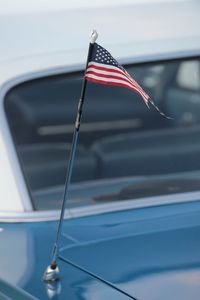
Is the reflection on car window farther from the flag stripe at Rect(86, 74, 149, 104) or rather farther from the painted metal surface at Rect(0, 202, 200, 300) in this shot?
the flag stripe at Rect(86, 74, 149, 104)

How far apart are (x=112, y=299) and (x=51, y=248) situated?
1.32ft

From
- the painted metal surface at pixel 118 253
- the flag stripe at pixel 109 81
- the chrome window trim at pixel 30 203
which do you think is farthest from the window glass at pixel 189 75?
the flag stripe at pixel 109 81

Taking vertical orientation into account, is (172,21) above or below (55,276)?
above

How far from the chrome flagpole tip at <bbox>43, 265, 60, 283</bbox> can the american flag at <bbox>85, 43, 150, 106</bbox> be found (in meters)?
0.53

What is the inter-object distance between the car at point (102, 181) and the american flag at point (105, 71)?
49 centimetres

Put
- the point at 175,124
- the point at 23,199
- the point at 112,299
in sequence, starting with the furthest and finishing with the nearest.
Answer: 1. the point at 175,124
2. the point at 23,199
3. the point at 112,299

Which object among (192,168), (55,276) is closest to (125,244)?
(55,276)

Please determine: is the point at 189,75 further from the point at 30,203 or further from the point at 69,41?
the point at 30,203

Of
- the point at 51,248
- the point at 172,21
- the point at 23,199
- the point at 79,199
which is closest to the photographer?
the point at 51,248

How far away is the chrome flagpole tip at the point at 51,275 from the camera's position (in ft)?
8.43

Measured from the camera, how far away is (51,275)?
2.57 m

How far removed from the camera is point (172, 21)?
3537 millimetres

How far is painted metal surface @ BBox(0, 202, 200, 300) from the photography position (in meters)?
2.52

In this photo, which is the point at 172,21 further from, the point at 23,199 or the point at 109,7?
the point at 23,199
